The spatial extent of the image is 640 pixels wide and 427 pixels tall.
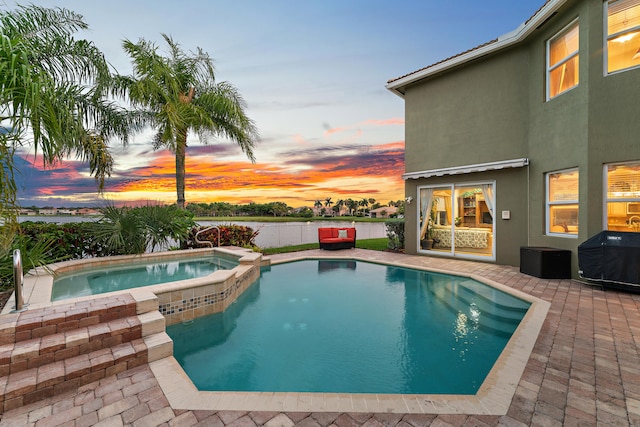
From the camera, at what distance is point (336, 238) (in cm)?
1363

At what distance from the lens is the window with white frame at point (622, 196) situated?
6.58 m

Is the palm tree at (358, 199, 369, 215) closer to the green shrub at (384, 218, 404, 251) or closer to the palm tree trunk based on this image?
the green shrub at (384, 218, 404, 251)

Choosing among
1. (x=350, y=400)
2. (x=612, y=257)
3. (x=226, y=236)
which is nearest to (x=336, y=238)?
(x=226, y=236)

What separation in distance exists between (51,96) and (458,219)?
37.7ft

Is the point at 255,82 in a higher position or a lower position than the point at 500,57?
higher

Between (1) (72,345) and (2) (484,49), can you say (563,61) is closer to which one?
(2) (484,49)

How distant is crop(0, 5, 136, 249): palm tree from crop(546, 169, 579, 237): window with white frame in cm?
1107

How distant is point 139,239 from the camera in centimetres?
889

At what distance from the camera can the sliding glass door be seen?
10203 millimetres

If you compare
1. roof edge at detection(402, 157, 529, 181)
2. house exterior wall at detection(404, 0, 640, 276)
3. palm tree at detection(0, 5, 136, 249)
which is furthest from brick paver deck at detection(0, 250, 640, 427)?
roof edge at detection(402, 157, 529, 181)

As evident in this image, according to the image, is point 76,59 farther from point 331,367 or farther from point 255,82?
point 331,367

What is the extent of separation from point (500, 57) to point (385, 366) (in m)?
10.7

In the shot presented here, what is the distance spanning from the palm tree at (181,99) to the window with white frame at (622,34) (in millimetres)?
11410

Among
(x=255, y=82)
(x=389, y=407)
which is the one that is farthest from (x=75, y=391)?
(x=255, y=82)
